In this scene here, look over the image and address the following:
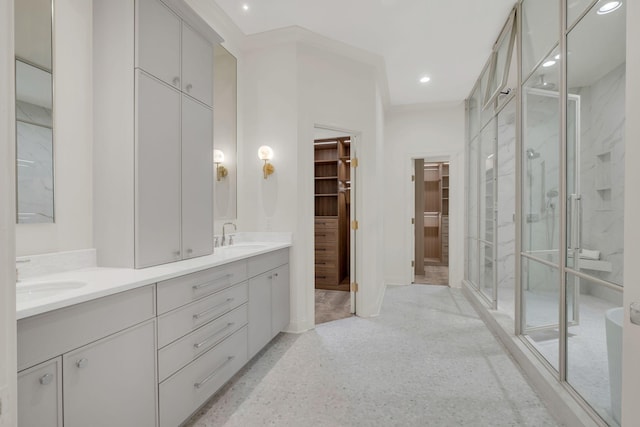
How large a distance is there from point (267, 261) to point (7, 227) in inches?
76.7

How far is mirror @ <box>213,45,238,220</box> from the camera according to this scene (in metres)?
2.75

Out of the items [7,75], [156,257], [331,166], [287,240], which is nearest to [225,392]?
[156,257]

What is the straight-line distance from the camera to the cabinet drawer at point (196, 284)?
149cm

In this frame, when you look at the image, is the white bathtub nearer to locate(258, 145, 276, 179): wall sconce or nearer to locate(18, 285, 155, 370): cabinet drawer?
locate(18, 285, 155, 370): cabinet drawer

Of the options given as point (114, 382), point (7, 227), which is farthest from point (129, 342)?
point (7, 227)

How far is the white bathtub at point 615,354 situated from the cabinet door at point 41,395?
Result: 2441 mm

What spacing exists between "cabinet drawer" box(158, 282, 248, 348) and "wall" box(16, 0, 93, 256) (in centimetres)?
72

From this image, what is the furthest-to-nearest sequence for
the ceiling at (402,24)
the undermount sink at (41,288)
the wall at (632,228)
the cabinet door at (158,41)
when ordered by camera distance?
1. the ceiling at (402,24)
2. the cabinet door at (158,41)
3. the undermount sink at (41,288)
4. the wall at (632,228)

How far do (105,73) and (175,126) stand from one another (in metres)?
0.45

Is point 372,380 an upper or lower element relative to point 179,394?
lower

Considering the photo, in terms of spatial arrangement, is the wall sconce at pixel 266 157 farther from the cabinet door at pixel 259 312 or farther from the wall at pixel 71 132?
the wall at pixel 71 132

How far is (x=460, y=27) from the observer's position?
115 inches

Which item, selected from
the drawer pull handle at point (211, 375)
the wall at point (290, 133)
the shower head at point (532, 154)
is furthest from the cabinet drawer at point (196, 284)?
the shower head at point (532, 154)

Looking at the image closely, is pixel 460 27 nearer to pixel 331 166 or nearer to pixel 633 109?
pixel 633 109
